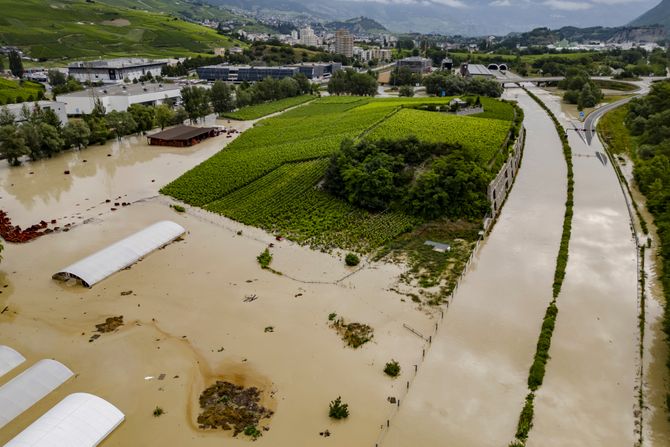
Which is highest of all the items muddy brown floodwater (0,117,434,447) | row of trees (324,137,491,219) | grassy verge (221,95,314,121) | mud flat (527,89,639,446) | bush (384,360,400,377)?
row of trees (324,137,491,219)

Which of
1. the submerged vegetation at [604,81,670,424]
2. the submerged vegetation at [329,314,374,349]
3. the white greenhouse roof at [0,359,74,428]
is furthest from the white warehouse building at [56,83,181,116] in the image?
the submerged vegetation at [604,81,670,424]

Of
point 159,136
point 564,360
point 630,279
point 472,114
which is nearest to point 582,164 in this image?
point 472,114

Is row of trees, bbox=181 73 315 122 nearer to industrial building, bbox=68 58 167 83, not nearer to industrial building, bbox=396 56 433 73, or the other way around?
industrial building, bbox=68 58 167 83

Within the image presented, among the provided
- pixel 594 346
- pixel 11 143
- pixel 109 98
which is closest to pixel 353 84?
pixel 109 98

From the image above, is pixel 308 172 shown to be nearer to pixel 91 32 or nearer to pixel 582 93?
pixel 582 93

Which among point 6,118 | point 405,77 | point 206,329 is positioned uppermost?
point 405,77

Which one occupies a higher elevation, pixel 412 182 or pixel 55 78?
pixel 55 78
